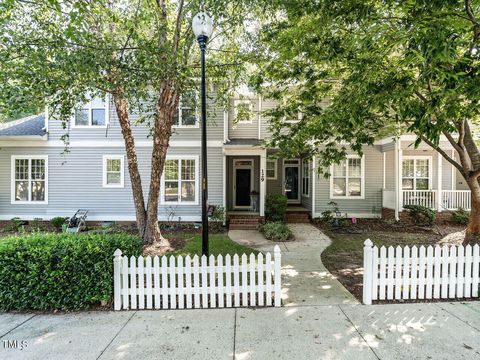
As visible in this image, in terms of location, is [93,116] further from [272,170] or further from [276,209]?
[276,209]

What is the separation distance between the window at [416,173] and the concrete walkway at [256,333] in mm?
9574

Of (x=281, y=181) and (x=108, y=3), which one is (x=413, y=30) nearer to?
(x=108, y=3)

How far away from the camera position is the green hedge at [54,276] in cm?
400

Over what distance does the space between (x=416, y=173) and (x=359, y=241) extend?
6225 mm

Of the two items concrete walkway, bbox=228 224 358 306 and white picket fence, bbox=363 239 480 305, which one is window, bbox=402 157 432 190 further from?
white picket fence, bbox=363 239 480 305

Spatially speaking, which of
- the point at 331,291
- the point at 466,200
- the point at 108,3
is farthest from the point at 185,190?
the point at 466,200

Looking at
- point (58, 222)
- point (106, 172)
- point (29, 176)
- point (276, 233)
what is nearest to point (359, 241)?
point (276, 233)

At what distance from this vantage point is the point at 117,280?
13.7ft

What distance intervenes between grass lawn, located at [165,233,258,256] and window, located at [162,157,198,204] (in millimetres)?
2203

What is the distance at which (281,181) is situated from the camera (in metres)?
14.5

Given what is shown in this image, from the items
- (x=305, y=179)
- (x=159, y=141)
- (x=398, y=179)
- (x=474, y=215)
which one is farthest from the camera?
(x=305, y=179)

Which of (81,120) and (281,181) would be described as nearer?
(81,120)

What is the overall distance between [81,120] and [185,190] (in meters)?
5.71

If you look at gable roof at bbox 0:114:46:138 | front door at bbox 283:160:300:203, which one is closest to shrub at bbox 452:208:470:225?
front door at bbox 283:160:300:203
